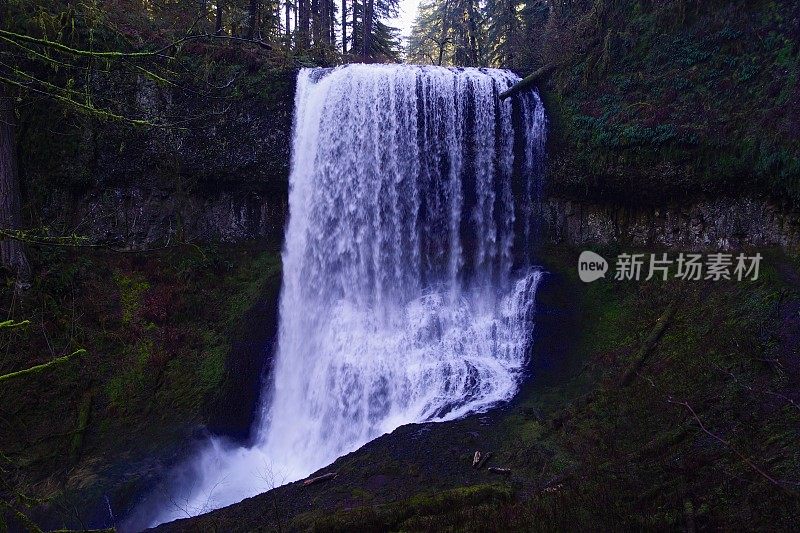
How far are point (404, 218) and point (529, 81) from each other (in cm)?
512

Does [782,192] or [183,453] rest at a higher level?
[782,192]

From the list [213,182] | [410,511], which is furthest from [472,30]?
[410,511]

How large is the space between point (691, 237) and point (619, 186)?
2187 millimetres

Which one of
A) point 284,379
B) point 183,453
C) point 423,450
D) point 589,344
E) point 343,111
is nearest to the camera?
point 423,450

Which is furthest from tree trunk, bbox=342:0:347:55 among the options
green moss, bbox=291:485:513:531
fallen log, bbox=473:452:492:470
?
green moss, bbox=291:485:513:531

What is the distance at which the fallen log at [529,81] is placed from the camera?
43.3 ft

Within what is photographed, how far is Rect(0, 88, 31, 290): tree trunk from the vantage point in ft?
34.0

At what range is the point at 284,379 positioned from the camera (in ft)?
40.1

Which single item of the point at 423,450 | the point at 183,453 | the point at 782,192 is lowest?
the point at 183,453

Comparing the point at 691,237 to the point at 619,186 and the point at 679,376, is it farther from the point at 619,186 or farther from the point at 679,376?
the point at 679,376

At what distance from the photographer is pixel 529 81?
13.3m

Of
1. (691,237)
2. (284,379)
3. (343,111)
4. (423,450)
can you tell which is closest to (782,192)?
(691,237)

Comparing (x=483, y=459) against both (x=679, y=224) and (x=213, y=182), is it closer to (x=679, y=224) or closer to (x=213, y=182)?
(x=679, y=224)

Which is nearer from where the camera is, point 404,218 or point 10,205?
point 10,205
